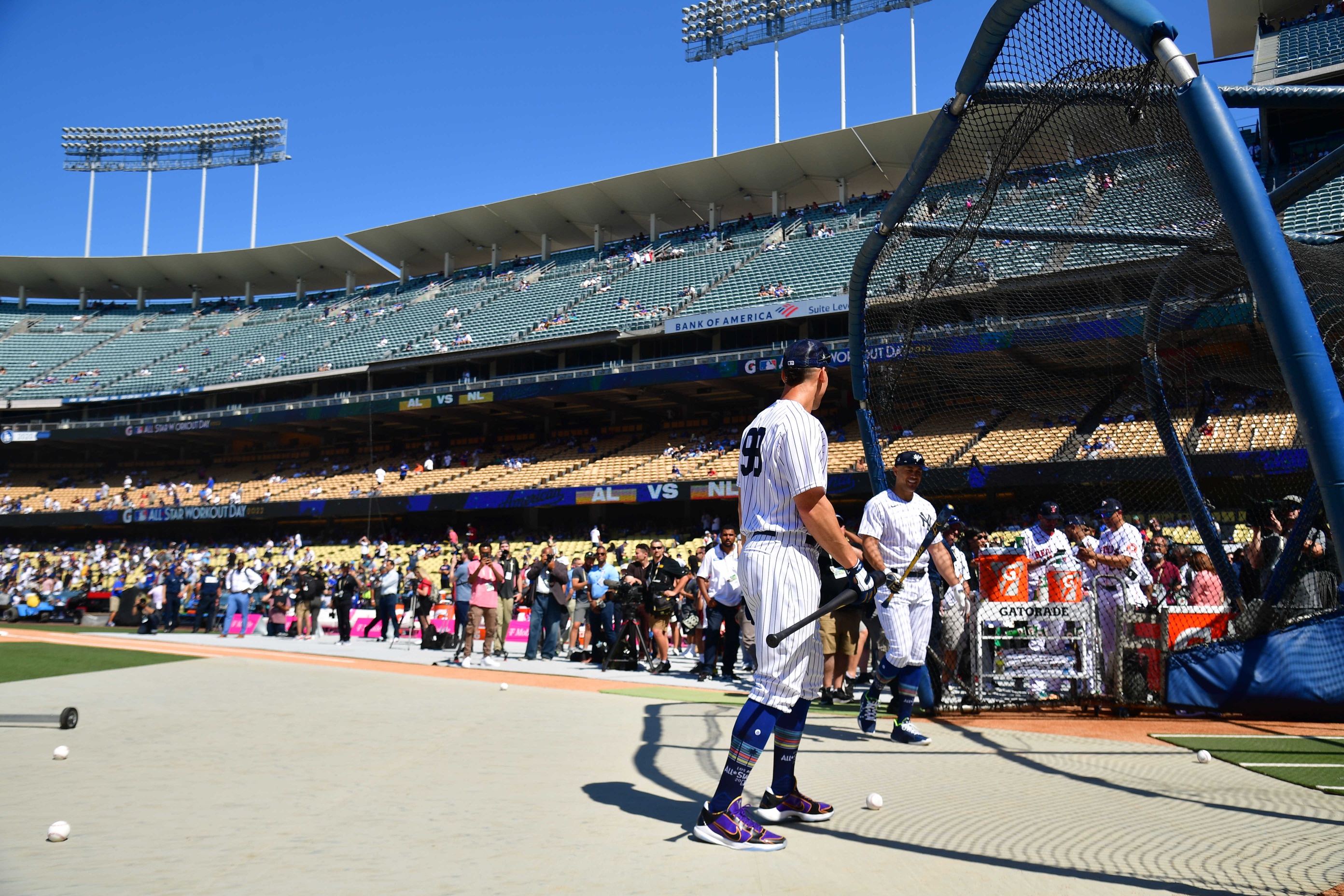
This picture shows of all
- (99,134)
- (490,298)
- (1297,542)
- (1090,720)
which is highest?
(99,134)

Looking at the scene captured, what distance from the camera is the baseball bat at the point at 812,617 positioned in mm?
3721

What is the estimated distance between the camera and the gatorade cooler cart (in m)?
8.28

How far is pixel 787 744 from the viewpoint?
13.0 ft

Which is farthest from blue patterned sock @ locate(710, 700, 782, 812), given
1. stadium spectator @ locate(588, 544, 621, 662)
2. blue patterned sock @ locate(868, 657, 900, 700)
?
stadium spectator @ locate(588, 544, 621, 662)

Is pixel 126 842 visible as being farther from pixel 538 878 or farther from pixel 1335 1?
pixel 1335 1

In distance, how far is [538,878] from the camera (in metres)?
2.95

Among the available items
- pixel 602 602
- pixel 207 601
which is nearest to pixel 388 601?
pixel 207 601

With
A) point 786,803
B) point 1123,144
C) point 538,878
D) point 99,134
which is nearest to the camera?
point 538,878

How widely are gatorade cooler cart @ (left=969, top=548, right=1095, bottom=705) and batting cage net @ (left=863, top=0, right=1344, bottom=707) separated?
0.7 inches

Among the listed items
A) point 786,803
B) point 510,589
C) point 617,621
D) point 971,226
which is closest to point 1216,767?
point 786,803

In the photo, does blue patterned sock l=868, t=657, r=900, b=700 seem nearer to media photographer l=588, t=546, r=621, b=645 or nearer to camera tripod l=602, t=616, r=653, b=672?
camera tripod l=602, t=616, r=653, b=672

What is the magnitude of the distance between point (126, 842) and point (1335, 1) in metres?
40.2

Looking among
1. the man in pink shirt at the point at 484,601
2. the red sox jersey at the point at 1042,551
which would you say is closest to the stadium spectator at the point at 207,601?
the man in pink shirt at the point at 484,601

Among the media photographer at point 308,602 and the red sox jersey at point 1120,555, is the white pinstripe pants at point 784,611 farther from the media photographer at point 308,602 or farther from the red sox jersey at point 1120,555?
the media photographer at point 308,602
